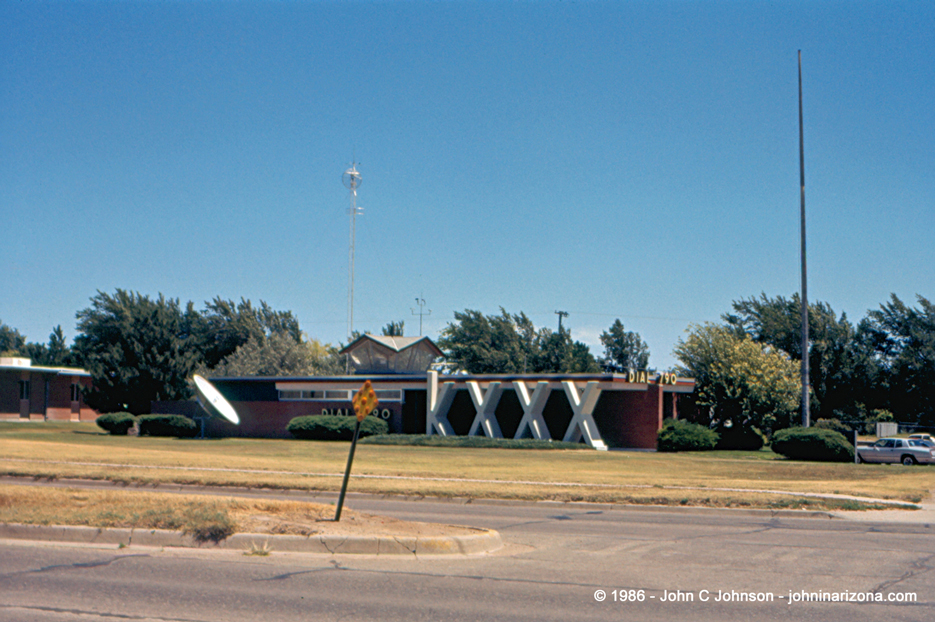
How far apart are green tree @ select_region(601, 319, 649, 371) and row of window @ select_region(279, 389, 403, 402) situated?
206 ft

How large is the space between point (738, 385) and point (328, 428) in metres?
24.7

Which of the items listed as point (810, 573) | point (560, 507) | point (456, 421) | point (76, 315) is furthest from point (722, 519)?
point (76, 315)

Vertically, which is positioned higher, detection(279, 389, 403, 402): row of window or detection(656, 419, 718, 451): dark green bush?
detection(279, 389, 403, 402): row of window

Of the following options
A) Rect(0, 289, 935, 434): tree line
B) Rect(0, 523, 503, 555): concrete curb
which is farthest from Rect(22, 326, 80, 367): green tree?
Rect(0, 523, 503, 555): concrete curb

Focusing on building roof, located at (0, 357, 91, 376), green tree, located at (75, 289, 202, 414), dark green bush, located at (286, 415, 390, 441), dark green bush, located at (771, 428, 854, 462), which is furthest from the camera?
building roof, located at (0, 357, 91, 376)

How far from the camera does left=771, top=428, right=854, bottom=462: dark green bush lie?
3528cm

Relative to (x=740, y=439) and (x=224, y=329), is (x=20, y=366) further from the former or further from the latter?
(x=740, y=439)

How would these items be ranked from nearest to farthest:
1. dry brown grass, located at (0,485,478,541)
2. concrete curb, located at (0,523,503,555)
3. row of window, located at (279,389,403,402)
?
1. concrete curb, located at (0,523,503,555)
2. dry brown grass, located at (0,485,478,541)
3. row of window, located at (279,389,403,402)

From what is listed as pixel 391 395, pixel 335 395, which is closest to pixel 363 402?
pixel 391 395

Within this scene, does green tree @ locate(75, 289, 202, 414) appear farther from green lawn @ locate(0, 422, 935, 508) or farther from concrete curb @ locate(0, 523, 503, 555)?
concrete curb @ locate(0, 523, 503, 555)

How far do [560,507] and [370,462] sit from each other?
14071 mm

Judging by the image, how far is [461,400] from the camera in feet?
164

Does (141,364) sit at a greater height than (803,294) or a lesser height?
lesser

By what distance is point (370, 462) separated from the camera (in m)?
30.5
